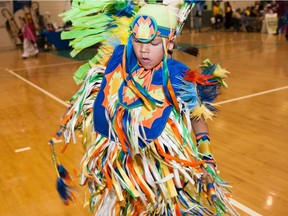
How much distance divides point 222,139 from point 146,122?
6.72 ft

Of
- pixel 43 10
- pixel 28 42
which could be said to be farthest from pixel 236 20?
pixel 28 42

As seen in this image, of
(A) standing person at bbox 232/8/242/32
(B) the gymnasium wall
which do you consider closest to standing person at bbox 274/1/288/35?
(A) standing person at bbox 232/8/242/32

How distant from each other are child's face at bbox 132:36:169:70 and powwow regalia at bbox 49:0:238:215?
0.02 m

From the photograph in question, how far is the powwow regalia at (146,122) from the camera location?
3.78 feet

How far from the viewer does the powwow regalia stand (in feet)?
3.78

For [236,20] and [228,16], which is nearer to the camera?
[236,20]

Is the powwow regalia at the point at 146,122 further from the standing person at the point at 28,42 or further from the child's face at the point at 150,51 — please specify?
the standing person at the point at 28,42

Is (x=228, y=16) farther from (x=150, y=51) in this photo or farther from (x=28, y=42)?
(x=150, y=51)

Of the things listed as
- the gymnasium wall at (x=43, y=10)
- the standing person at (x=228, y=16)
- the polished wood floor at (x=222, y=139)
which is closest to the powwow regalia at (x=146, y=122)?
the polished wood floor at (x=222, y=139)

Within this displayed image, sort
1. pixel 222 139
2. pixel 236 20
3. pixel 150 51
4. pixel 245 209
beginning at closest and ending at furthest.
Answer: pixel 150 51 → pixel 245 209 → pixel 222 139 → pixel 236 20

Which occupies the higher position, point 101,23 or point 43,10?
point 101,23

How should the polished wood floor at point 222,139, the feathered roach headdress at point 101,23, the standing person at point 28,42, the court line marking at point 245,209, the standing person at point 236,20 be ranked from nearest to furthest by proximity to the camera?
the feathered roach headdress at point 101,23
the court line marking at point 245,209
the polished wood floor at point 222,139
the standing person at point 28,42
the standing person at point 236,20

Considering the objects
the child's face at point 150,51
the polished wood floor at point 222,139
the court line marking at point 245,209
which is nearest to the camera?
the child's face at point 150,51

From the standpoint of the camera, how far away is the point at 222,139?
3.09 m
